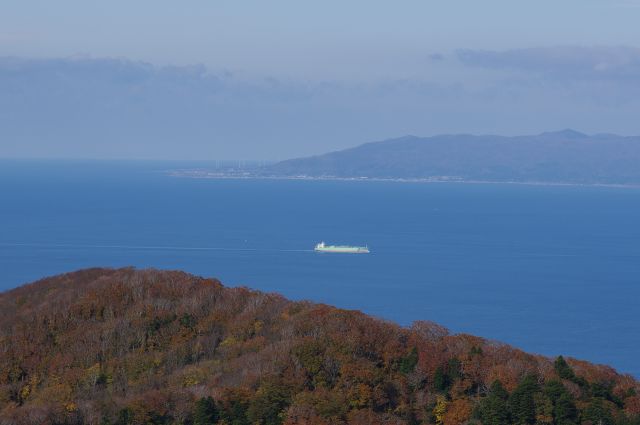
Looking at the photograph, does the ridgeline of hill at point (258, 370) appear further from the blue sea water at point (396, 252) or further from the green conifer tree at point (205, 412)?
the blue sea water at point (396, 252)

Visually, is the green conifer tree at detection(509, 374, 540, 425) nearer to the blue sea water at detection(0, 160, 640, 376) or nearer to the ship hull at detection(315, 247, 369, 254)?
the blue sea water at detection(0, 160, 640, 376)

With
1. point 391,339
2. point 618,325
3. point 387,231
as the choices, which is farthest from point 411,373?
point 387,231

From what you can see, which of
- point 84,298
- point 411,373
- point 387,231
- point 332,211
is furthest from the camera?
point 332,211

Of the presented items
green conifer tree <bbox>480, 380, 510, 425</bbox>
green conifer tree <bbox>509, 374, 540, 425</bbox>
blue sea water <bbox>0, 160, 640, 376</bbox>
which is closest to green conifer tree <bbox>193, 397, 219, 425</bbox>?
green conifer tree <bbox>480, 380, 510, 425</bbox>

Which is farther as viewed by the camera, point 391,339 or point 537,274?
point 537,274

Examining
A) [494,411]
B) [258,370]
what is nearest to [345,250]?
[258,370]

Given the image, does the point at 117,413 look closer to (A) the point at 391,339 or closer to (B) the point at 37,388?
(B) the point at 37,388
